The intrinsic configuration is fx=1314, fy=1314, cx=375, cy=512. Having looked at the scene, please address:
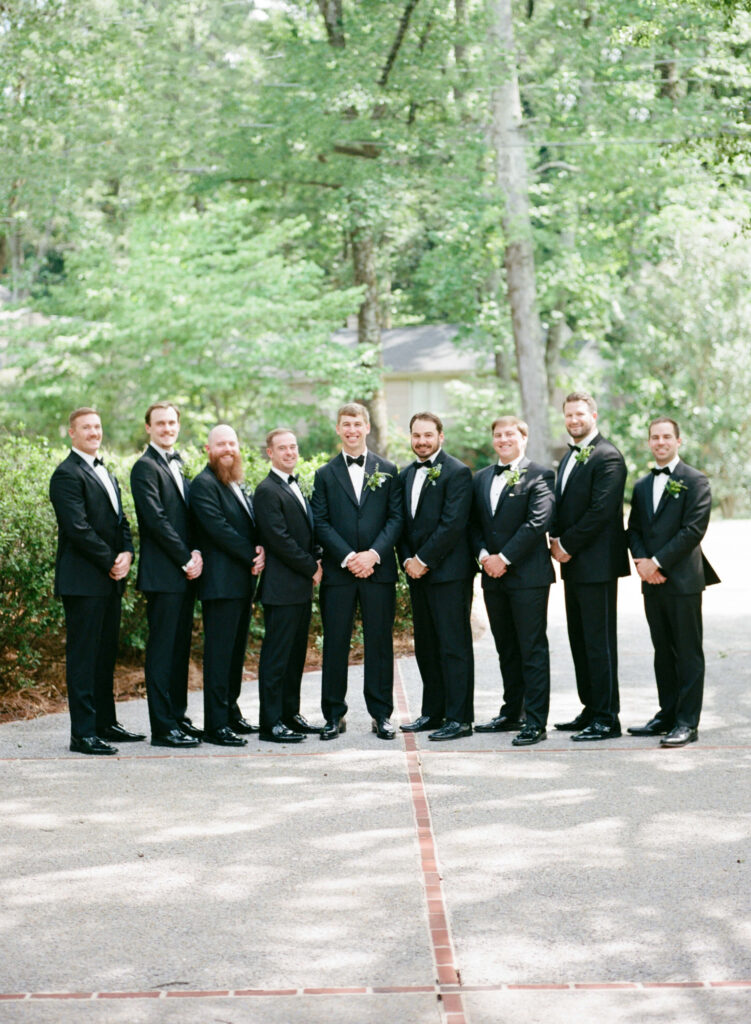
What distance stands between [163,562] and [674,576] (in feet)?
10.6

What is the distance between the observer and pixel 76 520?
26.4ft

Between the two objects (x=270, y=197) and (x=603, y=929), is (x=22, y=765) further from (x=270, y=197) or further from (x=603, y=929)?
(x=270, y=197)

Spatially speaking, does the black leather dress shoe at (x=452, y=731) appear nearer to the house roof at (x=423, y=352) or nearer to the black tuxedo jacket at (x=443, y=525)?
the black tuxedo jacket at (x=443, y=525)

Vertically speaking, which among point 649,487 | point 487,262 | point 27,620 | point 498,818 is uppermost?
point 487,262

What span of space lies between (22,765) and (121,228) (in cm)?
3011

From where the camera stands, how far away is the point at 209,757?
315 inches

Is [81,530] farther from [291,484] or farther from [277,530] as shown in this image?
[291,484]

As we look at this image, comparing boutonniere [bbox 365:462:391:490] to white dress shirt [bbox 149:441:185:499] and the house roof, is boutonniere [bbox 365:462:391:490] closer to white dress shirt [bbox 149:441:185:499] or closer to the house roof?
white dress shirt [bbox 149:441:185:499]

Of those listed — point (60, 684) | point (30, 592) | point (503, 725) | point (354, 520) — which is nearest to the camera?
point (354, 520)

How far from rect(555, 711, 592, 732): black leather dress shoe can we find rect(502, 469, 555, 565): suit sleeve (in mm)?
1165

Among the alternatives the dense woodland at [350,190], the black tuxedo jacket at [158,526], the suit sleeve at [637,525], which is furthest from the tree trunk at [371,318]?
the black tuxedo jacket at [158,526]

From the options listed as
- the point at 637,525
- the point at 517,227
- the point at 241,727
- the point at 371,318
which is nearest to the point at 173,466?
the point at 241,727

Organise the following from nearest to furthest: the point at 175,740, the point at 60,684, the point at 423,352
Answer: the point at 175,740 < the point at 60,684 < the point at 423,352

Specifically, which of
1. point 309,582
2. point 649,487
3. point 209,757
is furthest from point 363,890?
point 649,487
